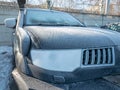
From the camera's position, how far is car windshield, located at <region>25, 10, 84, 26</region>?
3.98 m

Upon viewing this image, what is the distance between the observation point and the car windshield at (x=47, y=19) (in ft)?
13.1

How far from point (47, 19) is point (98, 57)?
5.49 ft

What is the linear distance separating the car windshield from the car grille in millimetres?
1343

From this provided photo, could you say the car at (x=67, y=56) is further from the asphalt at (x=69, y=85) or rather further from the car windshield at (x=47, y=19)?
the car windshield at (x=47, y=19)

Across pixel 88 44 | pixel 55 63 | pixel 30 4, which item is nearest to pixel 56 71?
pixel 55 63

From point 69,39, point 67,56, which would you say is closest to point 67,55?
point 67,56

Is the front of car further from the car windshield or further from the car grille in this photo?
the car windshield

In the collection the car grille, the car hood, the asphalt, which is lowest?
Answer: the asphalt

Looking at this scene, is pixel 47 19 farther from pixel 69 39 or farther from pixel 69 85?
pixel 69 85

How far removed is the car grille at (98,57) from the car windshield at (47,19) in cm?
134

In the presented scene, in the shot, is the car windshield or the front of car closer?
the front of car

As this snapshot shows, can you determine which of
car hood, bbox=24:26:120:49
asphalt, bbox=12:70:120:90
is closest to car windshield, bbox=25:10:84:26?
car hood, bbox=24:26:120:49

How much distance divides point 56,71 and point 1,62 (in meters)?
2.76

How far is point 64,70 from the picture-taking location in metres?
2.65
